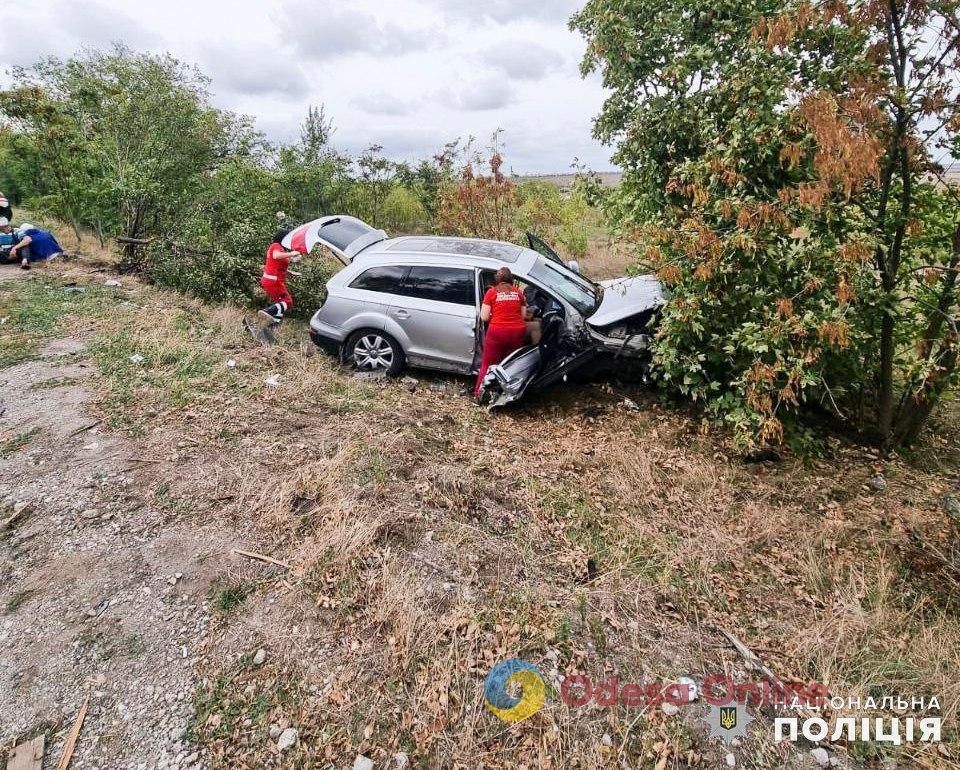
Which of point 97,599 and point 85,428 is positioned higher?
point 85,428

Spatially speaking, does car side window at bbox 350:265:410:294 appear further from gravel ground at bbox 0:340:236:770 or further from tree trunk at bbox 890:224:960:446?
tree trunk at bbox 890:224:960:446

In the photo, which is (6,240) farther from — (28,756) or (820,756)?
(820,756)

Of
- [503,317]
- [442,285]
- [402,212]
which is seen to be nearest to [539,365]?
[503,317]

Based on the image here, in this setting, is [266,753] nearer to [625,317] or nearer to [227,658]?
[227,658]

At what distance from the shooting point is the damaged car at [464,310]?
5348mm

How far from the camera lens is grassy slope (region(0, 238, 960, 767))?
243 cm

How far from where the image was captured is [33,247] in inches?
380

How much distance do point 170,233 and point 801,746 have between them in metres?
11.1

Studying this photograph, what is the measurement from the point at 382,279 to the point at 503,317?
1.75 m

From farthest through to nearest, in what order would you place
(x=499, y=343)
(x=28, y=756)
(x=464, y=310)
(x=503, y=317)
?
(x=464, y=310)
(x=499, y=343)
(x=503, y=317)
(x=28, y=756)

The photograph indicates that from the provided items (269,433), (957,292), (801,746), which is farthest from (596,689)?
(957,292)

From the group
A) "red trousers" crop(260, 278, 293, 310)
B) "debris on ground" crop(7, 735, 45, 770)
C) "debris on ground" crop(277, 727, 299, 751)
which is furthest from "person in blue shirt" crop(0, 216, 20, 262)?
"debris on ground" crop(277, 727, 299, 751)

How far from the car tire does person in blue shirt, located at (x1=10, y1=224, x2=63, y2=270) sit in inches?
292

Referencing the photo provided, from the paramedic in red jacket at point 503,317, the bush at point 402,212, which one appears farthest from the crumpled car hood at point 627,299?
the bush at point 402,212
